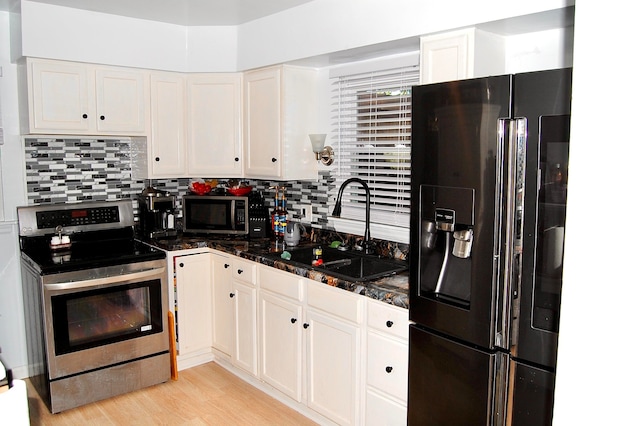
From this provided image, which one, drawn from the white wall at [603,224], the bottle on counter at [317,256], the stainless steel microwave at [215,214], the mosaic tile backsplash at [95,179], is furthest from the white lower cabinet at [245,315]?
the white wall at [603,224]

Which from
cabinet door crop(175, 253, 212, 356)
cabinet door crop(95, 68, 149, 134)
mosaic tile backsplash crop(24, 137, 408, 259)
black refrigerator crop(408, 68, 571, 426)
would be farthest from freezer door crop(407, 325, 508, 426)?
cabinet door crop(95, 68, 149, 134)

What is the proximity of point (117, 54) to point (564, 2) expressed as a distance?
2814 millimetres

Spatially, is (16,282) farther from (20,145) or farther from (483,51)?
(483,51)

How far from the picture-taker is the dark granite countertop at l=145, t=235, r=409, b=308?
245 cm

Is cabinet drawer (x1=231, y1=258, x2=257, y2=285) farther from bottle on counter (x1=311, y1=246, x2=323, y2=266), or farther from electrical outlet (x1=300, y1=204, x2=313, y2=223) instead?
electrical outlet (x1=300, y1=204, x2=313, y2=223)

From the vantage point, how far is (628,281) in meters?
0.67

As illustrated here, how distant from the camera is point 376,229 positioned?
10.7 feet

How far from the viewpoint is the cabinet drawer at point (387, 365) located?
7.87ft

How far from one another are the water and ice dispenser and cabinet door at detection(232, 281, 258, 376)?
1475 millimetres

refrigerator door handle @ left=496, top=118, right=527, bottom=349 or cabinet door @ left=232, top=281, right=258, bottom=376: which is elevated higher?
refrigerator door handle @ left=496, top=118, right=527, bottom=349

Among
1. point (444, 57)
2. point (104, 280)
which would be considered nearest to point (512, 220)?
point (444, 57)

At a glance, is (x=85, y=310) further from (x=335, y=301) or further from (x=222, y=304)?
(x=335, y=301)

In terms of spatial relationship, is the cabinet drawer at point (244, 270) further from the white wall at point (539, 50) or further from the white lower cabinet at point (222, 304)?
the white wall at point (539, 50)

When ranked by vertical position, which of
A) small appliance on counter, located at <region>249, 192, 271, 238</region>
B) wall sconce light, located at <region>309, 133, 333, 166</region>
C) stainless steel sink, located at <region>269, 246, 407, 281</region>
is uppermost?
wall sconce light, located at <region>309, 133, 333, 166</region>
